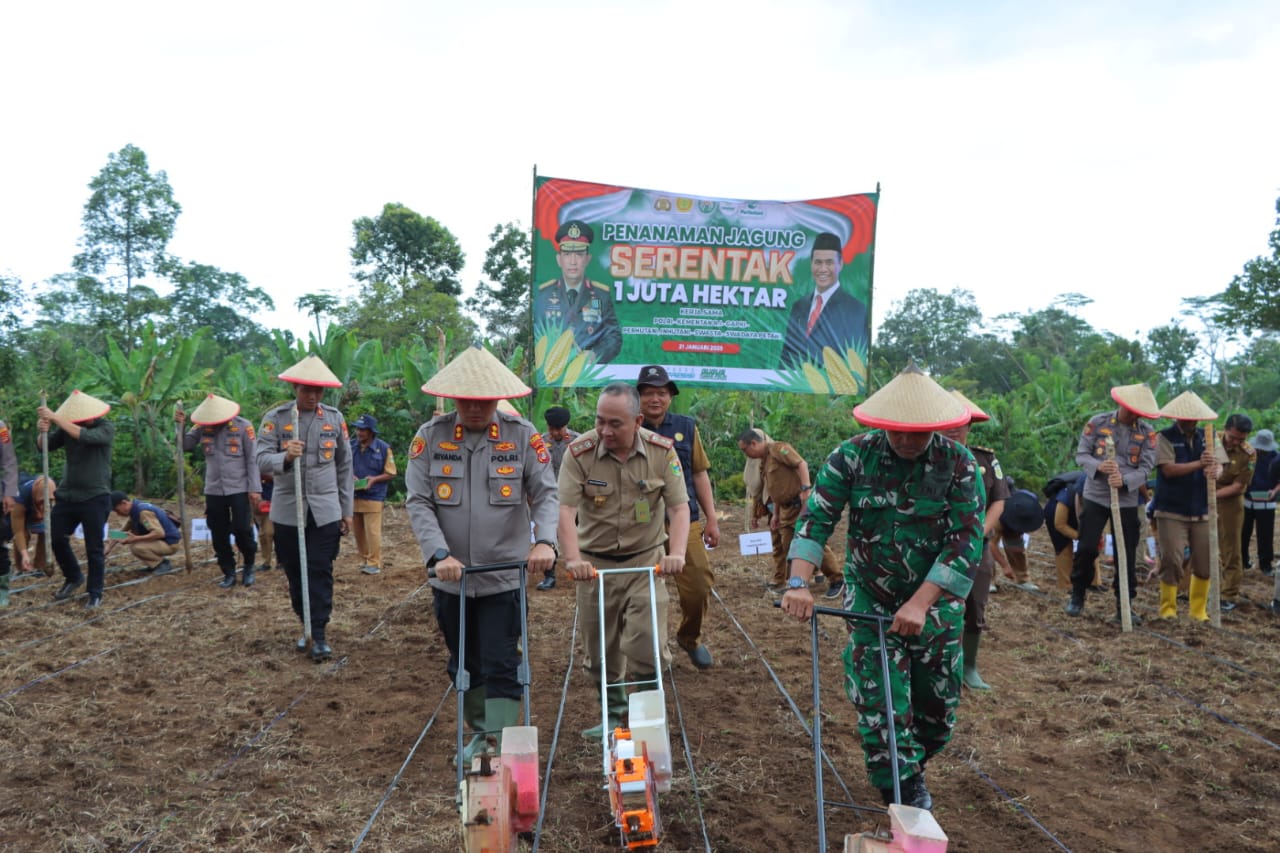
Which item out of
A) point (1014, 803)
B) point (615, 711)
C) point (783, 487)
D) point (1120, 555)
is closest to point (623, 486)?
point (615, 711)

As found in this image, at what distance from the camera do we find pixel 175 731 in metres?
5.09

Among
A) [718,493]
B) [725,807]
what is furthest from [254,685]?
[718,493]

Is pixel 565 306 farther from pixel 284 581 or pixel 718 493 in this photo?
pixel 718 493

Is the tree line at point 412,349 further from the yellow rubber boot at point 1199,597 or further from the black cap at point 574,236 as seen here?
the yellow rubber boot at point 1199,597

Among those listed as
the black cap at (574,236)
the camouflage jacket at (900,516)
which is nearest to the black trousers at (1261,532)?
the camouflage jacket at (900,516)

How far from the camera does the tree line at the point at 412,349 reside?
15922 mm

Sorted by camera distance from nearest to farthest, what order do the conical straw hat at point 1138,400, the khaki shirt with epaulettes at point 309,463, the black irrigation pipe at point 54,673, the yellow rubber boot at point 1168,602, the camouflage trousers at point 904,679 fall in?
the camouflage trousers at point 904,679 < the black irrigation pipe at point 54,673 < the khaki shirt with epaulettes at point 309,463 < the conical straw hat at point 1138,400 < the yellow rubber boot at point 1168,602

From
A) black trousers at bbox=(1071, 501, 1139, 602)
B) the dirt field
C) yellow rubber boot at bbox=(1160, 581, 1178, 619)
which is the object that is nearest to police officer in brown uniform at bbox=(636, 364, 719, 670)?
the dirt field

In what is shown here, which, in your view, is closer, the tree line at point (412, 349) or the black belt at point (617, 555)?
the black belt at point (617, 555)

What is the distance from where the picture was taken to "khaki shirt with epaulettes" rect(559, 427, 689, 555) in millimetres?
4684

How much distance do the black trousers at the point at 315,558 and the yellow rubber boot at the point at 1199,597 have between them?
22.3 feet

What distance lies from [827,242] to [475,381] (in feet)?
28.7

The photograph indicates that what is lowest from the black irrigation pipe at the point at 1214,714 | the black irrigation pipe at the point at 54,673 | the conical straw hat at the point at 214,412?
the black irrigation pipe at the point at 1214,714

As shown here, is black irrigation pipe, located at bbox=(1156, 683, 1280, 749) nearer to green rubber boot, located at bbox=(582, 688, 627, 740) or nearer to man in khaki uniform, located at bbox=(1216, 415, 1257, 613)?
man in khaki uniform, located at bbox=(1216, 415, 1257, 613)
